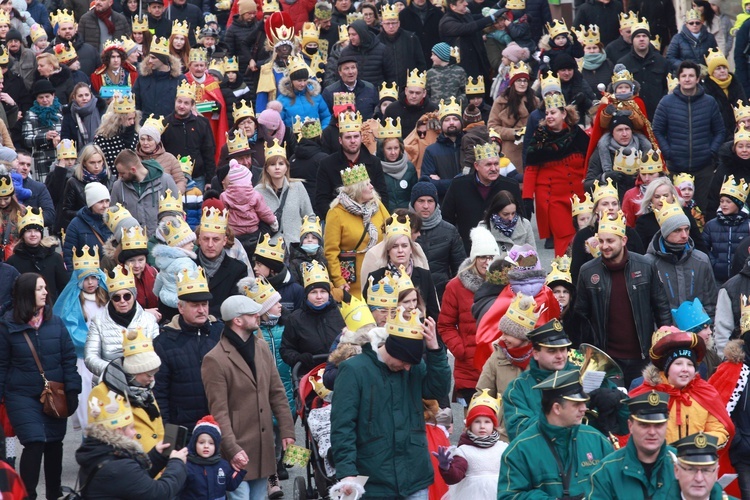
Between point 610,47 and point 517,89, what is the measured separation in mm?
2760

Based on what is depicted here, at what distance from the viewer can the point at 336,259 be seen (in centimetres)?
1394

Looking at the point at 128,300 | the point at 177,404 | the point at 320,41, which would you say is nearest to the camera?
the point at 177,404

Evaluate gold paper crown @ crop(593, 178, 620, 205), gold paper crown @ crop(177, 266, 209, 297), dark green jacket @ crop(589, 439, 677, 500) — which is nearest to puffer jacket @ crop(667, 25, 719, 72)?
gold paper crown @ crop(593, 178, 620, 205)

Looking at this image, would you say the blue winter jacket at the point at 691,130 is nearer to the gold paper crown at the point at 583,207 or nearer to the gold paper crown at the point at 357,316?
the gold paper crown at the point at 583,207

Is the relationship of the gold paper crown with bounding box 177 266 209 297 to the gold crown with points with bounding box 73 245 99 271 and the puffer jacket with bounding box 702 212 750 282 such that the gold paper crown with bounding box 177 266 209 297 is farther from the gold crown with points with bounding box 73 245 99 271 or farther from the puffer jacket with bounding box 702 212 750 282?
the puffer jacket with bounding box 702 212 750 282

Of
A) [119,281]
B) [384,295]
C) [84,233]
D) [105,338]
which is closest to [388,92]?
[84,233]

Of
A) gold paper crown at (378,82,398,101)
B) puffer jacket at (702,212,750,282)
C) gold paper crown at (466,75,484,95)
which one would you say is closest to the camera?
puffer jacket at (702,212,750,282)

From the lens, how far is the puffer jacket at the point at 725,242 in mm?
14094

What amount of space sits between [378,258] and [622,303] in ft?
6.63

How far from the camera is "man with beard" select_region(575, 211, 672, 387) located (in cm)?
1201

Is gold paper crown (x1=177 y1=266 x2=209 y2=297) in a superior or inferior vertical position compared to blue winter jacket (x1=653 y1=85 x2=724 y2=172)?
superior

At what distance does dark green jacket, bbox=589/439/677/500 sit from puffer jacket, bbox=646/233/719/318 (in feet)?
14.6

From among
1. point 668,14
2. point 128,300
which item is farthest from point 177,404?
point 668,14

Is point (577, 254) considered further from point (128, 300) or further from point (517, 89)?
point (517, 89)
